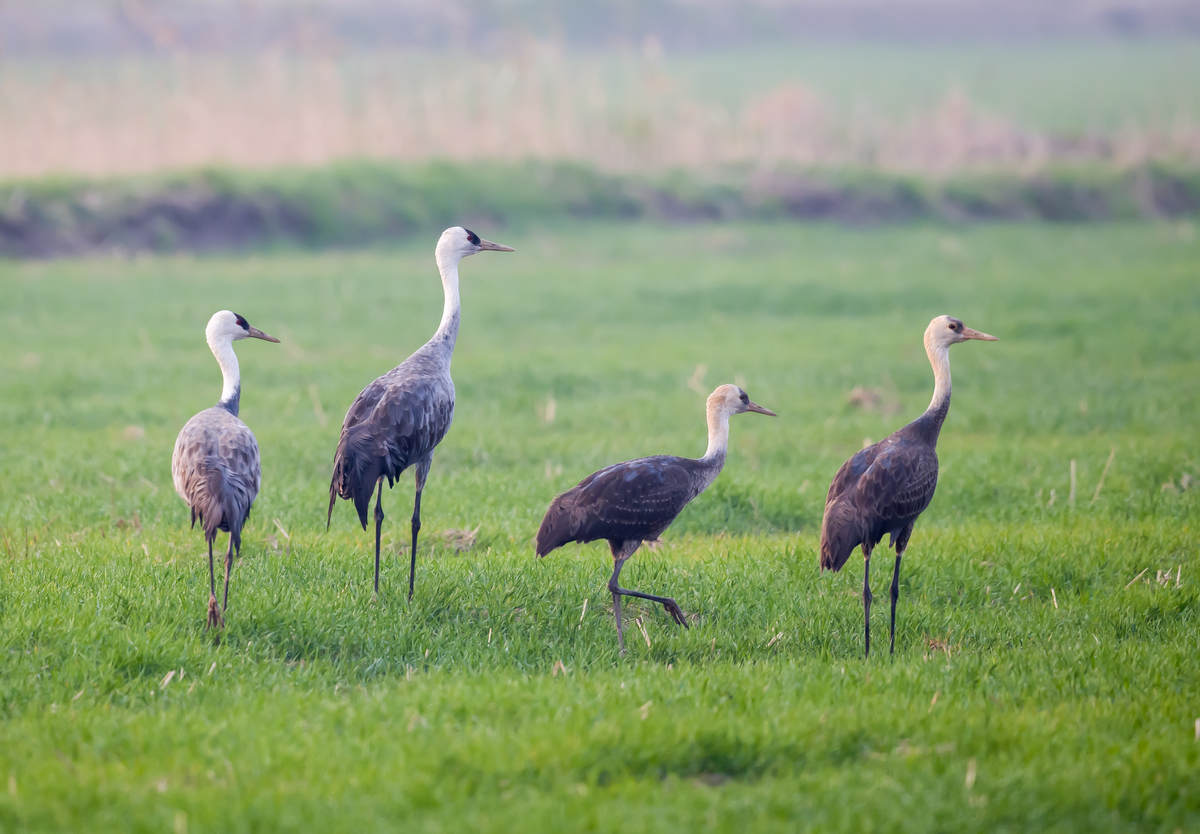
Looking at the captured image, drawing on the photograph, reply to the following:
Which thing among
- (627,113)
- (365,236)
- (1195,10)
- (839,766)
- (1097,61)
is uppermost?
(1195,10)

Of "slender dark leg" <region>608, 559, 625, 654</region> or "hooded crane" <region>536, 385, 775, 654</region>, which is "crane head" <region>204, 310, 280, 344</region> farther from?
"slender dark leg" <region>608, 559, 625, 654</region>

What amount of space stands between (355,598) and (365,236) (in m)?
16.6

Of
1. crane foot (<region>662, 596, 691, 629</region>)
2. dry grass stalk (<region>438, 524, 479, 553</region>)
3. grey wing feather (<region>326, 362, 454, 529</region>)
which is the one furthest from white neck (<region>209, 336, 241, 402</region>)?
crane foot (<region>662, 596, 691, 629</region>)

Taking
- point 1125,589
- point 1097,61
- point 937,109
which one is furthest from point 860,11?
point 1125,589

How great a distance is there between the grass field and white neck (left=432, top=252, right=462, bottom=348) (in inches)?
48.8

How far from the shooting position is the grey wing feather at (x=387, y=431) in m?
7.33

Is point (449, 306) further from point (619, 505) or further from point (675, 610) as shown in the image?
point (675, 610)

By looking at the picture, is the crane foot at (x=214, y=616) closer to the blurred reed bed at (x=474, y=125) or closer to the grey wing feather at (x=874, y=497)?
the grey wing feather at (x=874, y=497)

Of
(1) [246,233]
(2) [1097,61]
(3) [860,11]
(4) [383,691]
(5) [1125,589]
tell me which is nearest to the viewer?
(4) [383,691]

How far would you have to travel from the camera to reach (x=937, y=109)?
31938mm

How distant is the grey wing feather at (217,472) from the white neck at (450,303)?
4.84ft

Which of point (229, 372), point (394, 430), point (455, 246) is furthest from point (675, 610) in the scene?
point (229, 372)

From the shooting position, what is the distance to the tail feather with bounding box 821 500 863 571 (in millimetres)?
6742

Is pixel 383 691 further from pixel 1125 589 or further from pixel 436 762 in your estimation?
pixel 1125 589
